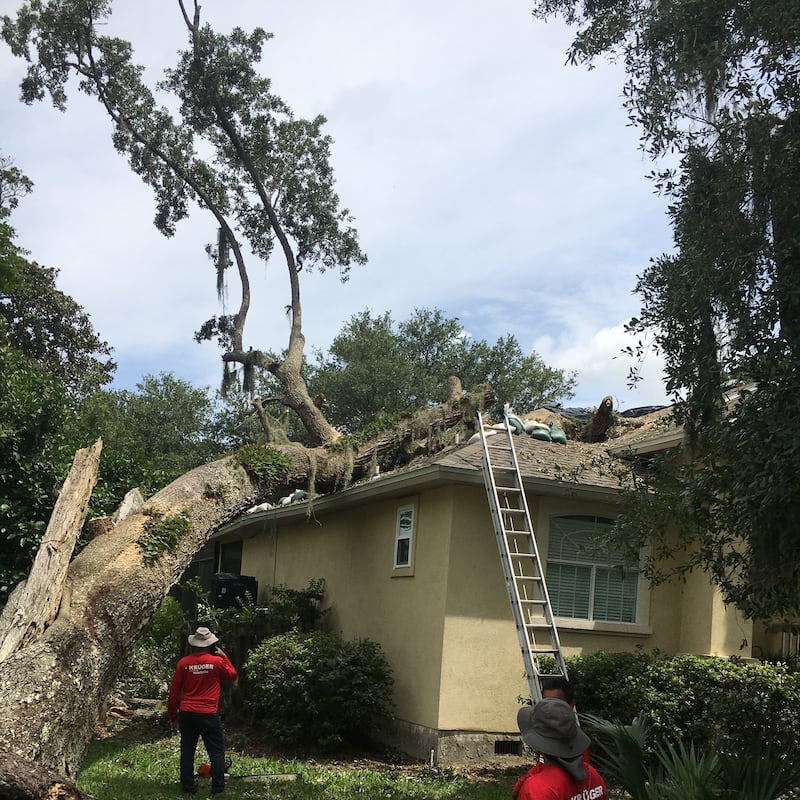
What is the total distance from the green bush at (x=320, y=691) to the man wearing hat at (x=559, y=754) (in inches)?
316

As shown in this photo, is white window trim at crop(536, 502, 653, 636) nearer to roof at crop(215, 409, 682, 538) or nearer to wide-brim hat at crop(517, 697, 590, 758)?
roof at crop(215, 409, 682, 538)

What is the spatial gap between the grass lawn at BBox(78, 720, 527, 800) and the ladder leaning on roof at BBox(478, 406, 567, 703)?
1.38 meters

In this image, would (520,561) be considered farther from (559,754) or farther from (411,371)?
(411,371)

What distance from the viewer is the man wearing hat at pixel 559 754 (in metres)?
3.77

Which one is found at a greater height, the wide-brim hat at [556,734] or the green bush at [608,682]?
the wide-brim hat at [556,734]

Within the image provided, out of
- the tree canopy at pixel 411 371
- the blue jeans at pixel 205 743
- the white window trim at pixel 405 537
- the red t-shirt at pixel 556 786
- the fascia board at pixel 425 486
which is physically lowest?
the blue jeans at pixel 205 743

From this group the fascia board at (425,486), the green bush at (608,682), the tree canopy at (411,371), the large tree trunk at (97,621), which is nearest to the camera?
the large tree trunk at (97,621)

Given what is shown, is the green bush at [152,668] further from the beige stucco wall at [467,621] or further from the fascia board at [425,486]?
the beige stucco wall at [467,621]

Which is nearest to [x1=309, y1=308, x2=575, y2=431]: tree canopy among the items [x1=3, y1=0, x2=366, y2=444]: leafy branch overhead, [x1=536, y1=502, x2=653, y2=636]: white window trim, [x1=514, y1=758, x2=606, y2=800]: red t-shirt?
[x1=3, y1=0, x2=366, y2=444]: leafy branch overhead

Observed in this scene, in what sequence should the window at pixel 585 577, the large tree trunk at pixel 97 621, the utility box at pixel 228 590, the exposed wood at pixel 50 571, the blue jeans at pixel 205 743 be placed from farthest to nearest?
the utility box at pixel 228 590
the window at pixel 585 577
the blue jeans at pixel 205 743
the exposed wood at pixel 50 571
the large tree trunk at pixel 97 621

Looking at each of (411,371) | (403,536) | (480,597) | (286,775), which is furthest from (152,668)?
(411,371)

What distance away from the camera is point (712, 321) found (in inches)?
284

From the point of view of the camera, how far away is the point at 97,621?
9523 millimetres

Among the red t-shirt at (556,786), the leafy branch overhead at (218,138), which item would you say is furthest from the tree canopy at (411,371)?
the red t-shirt at (556,786)
